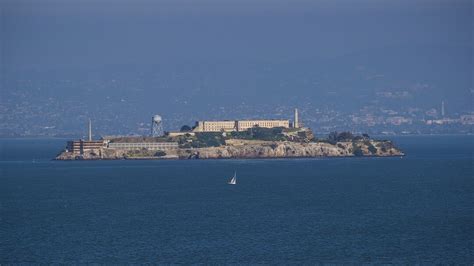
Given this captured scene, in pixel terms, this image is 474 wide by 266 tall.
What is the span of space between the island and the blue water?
3571cm

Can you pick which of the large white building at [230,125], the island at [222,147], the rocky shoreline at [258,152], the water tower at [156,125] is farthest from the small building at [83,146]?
the water tower at [156,125]

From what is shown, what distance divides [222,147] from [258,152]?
4.78 meters

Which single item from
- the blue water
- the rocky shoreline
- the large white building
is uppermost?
the large white building

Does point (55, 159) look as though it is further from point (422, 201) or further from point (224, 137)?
point (422, 201)

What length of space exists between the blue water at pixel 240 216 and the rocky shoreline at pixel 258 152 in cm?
3543

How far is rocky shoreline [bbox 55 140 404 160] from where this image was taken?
157 m

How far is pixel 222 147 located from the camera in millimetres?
158500

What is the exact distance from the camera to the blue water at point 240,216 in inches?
2172

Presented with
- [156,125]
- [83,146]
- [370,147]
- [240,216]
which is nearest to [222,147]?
[83,146]

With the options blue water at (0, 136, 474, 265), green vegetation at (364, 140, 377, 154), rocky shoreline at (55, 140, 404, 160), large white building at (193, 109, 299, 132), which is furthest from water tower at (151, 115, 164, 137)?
blue water at (0, 136, 474, 265)

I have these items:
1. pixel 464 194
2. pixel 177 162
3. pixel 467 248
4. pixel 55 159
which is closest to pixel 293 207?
pixel 464 194

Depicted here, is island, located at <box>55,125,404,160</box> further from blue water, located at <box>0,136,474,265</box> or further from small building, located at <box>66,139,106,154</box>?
blue water, located at <box>0,136,474,265</box>

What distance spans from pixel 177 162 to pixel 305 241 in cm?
8837

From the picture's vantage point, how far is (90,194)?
89.4 meters
